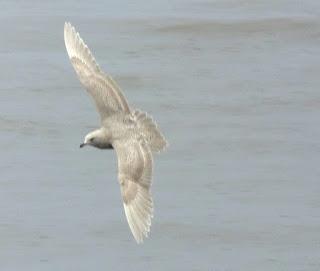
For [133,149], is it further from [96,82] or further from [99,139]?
[96,82]

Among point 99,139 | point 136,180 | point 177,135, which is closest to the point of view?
point 136,180

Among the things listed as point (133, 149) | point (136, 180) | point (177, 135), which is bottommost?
point (177, 135)

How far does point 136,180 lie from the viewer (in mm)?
7336

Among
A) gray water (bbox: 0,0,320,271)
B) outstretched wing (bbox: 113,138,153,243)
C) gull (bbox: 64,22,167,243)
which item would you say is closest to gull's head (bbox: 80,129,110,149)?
gull (bbox: 64,22,167,243)

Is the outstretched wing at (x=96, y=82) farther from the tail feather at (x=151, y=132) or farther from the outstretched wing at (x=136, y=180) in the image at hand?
the outstretched wing at (x=136, y=180)

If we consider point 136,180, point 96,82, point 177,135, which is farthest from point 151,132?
point 177,135

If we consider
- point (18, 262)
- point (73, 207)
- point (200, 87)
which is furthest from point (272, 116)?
point (18, 262)

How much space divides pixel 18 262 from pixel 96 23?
12.2ft

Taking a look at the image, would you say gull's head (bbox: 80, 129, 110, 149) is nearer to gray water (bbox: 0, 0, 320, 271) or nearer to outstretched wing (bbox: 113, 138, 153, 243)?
outstretched wing (bbox: 113, 138, 153, 243)

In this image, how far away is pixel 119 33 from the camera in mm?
11273

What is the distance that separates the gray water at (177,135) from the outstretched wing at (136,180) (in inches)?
25.1

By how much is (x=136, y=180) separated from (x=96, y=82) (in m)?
0.71

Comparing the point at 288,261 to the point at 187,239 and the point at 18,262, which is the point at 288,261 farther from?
the point at 18,262

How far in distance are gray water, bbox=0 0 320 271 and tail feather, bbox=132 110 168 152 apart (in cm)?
75
